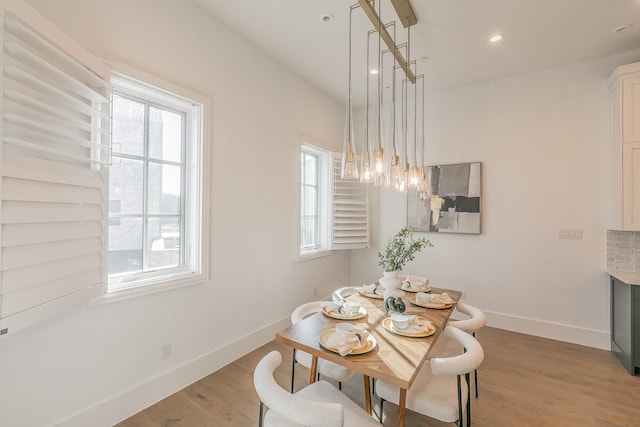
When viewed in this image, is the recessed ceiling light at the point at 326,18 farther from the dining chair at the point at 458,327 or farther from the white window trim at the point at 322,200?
the dining chair at the point at 458,327

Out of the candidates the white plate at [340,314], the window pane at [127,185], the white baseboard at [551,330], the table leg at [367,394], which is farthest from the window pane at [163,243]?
the white baseboard at [551,330]

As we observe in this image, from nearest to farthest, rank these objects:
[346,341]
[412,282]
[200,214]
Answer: [346,341] < [200,214] < [412,282]

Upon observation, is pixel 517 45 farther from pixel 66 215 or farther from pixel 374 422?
pixel 66 215

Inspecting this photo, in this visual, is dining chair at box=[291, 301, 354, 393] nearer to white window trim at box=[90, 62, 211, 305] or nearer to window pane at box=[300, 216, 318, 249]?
white window trim at box=[90, 62, 211, 305]

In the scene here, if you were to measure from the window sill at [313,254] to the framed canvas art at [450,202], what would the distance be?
51.9 inches

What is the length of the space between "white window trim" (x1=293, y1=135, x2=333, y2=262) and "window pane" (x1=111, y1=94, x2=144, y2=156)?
5.66ft

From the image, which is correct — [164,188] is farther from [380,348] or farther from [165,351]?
[380,348]

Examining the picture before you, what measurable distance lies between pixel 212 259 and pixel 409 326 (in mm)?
1722

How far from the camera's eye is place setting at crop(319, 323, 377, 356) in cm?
143

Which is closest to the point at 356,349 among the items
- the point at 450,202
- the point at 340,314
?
the point at 340,314

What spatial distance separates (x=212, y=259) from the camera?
254 cm

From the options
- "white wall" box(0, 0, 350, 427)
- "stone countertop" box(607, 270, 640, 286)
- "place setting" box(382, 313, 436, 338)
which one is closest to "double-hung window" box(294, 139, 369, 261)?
"white wall" box(0, 0, 350, 427)

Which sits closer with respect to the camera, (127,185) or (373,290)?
(127,185)

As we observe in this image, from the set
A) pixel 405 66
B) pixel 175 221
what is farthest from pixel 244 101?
pixel 405 66
